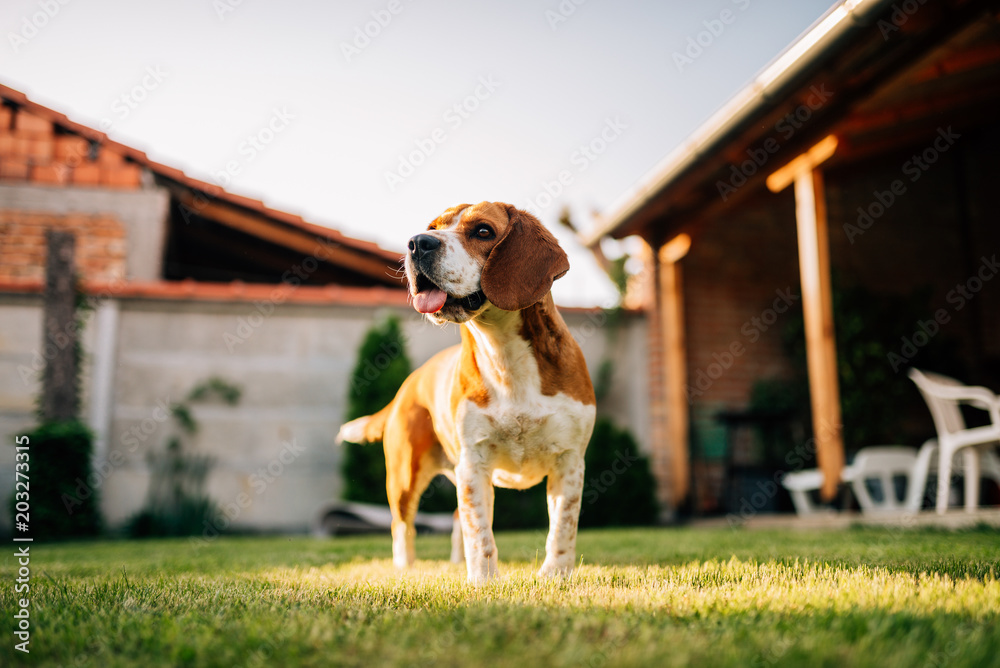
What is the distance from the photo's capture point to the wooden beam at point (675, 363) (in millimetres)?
8266

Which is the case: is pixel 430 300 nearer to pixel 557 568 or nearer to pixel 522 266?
pixel 522 266

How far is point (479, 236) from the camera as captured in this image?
2.77 metres

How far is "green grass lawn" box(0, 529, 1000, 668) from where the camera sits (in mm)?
1303

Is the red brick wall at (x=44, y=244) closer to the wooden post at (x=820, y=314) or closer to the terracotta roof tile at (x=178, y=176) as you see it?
the terracotta roof tile at (x=178, y=176)

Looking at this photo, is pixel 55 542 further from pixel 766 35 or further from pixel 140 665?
pixel 766 35

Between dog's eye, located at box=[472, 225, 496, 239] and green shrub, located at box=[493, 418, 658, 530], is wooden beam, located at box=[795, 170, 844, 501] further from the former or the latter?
dog's eye, located at box=[472, 225, 496, 239]

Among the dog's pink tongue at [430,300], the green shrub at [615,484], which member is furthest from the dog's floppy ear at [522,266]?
the green shrub at [615,484]

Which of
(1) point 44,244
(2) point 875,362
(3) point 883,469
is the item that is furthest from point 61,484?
(2) point 875,362

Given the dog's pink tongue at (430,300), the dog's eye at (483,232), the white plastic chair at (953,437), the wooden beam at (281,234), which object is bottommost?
the white plastic chair at (953,437)

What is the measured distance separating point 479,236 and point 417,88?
4254 millimetres

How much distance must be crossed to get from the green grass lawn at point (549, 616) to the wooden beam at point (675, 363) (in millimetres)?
5213

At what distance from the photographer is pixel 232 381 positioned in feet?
26.9

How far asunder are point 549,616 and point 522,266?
1396 mm

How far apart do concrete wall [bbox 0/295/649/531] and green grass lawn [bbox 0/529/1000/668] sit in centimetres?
502
